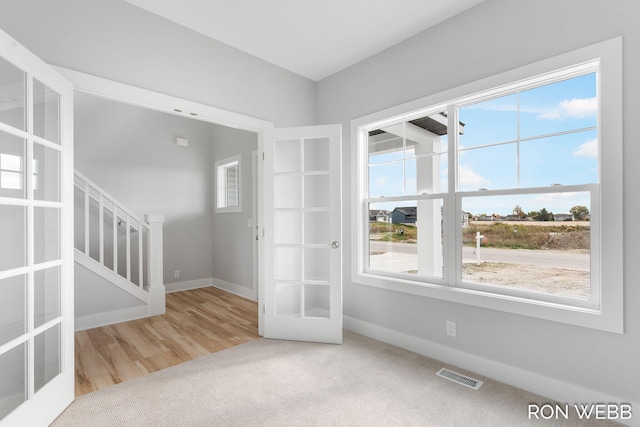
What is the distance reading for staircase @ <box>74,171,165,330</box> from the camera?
3311mm

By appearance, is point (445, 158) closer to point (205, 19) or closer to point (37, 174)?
point (205, 19)

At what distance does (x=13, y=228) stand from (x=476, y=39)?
3165mm

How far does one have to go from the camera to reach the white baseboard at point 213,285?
4.56m

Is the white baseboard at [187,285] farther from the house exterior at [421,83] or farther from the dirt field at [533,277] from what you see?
the dirt field at [533,277]

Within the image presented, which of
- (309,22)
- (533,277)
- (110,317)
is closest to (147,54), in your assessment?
(309,22)

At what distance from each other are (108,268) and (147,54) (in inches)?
99.0

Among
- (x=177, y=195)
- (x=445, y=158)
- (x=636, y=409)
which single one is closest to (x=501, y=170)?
(x=445, y=158)

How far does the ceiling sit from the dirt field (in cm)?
200

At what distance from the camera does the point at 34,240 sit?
1659 millimetres

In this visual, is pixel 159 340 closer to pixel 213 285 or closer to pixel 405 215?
pixel 213 285

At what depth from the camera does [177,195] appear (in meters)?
5.00

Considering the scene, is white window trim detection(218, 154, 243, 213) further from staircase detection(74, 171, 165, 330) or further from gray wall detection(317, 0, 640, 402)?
gray wall detection(317, 0, 640, 402)

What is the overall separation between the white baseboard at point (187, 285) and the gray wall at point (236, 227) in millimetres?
177

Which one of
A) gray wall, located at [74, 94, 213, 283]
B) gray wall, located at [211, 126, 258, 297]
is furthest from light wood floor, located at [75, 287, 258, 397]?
gray wall, located at [74, 94, 213, 283]
